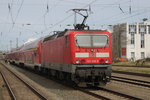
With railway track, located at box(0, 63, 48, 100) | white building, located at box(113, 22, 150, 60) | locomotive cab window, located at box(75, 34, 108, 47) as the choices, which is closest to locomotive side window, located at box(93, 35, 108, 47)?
locomotive cab window, located at box(75, 34, 108, 47)

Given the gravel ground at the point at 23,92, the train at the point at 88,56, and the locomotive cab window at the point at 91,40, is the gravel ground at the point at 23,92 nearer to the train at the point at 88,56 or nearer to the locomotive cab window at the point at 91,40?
the train at the point at 88,56

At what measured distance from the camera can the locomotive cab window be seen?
14930 mm

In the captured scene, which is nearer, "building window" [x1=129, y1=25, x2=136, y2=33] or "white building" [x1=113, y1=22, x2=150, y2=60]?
"white building" [x1=113, y1=22, x2=150, y2=60]

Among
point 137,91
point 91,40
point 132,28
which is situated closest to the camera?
point 137,91

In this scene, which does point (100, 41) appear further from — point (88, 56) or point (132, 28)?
point (132, 28)

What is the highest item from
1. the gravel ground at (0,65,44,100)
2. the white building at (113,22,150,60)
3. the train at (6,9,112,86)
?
the white building at (113,22,150,60)

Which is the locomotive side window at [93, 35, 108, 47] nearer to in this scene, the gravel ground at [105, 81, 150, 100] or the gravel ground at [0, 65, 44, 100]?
the gravel ground at [105, 81, 150, 100]

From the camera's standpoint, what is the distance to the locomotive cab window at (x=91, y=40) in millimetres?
14930

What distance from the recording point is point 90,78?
592 inches

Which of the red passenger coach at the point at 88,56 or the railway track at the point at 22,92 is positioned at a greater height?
the red passenger coach at the point at 88,56

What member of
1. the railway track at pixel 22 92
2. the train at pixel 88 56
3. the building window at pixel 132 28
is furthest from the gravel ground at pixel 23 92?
the building window at pixel 132 28

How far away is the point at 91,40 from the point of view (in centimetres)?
1511

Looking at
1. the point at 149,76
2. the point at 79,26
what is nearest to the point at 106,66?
the point at 79,26

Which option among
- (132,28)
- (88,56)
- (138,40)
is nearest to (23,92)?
(88,56)
